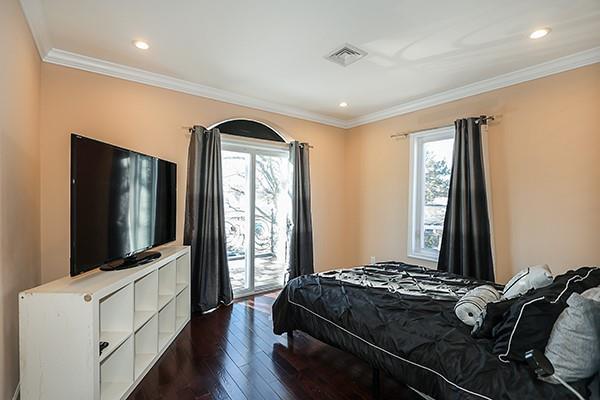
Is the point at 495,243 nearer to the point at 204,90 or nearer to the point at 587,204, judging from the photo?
the point at 587,204

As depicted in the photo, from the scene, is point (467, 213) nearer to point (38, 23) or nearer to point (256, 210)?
point (256, 210)

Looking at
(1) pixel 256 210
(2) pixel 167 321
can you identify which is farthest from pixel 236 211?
(2) pixel 167 321

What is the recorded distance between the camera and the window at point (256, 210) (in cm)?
400

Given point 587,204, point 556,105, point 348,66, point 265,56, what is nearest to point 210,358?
point 265,56

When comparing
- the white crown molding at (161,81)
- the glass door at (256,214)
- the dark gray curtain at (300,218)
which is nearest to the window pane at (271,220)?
the glass door at (256,214)

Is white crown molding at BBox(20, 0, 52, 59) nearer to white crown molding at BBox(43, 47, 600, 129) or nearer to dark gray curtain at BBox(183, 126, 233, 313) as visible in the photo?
white crown molding at BBox(43, 47, 600, 129)

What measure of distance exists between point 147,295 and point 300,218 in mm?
2339

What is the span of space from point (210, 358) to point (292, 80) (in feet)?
9.52

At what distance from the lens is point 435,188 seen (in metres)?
3.95

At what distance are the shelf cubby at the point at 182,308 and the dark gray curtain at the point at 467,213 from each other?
2.97 meters

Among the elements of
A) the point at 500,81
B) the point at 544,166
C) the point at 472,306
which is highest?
the point at 500,81

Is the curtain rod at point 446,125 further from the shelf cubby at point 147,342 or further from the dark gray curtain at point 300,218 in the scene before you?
the shelf cubby at point 147,342

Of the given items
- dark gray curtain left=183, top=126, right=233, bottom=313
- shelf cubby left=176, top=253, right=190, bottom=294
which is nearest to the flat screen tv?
shelf cubby left=176, top=253, right=190, bottom=294

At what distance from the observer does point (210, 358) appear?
8.18 ft
